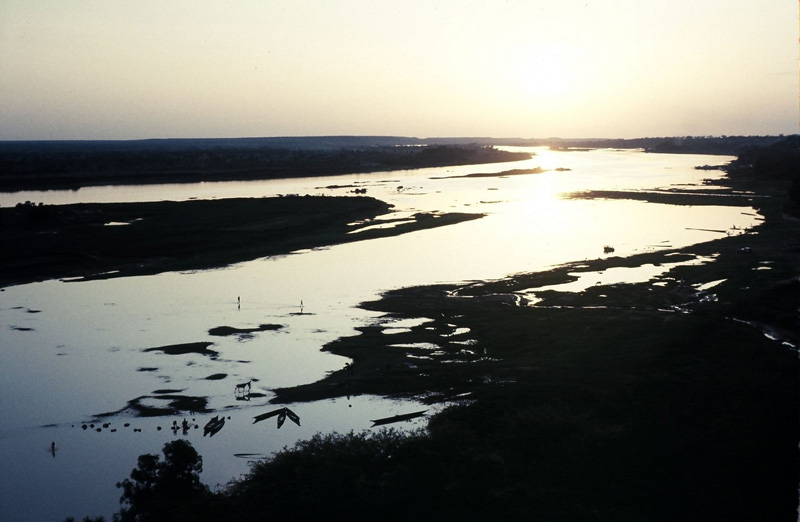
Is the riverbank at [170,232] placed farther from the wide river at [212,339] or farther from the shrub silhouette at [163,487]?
the shrub silhouette at [163,487]

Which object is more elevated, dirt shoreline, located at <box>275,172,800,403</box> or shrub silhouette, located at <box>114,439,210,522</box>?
dirt shoreline, located at <box>275,172,800,403</box>

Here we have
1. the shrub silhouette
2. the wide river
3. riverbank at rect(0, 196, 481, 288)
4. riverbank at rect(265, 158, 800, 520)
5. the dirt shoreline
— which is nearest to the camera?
the shrub silhouette

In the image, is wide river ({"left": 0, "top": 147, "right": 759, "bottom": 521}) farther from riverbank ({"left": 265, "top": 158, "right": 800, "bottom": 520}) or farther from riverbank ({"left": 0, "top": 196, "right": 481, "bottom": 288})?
riverbank ({"left": 0, "top": 196, "right": 481, "bottom": 288})

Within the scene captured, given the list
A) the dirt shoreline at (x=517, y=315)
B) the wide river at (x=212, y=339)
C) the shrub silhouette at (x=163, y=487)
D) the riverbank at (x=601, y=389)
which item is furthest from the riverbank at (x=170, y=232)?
the shrub silhouette at (x=163, y=487)

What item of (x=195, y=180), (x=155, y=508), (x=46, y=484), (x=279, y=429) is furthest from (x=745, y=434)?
(x=195, y=180)

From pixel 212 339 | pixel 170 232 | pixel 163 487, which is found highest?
pixel 170 232

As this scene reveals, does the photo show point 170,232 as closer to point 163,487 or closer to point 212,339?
point 212,339

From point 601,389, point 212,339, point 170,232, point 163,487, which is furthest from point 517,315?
point 170,232

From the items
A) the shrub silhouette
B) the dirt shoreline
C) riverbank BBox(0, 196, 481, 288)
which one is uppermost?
riverbank BBox(0, 196, 481, 288)

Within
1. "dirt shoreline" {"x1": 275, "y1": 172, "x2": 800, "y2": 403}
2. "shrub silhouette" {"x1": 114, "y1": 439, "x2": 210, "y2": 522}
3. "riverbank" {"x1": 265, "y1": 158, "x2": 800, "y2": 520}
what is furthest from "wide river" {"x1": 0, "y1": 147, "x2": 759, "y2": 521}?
"riverbank" {"x1": 265, "y1": 158, "x2": 800, "y2": 520}

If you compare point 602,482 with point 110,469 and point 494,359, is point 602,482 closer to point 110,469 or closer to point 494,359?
point 494,359

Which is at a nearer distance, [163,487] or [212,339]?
[163,487]
